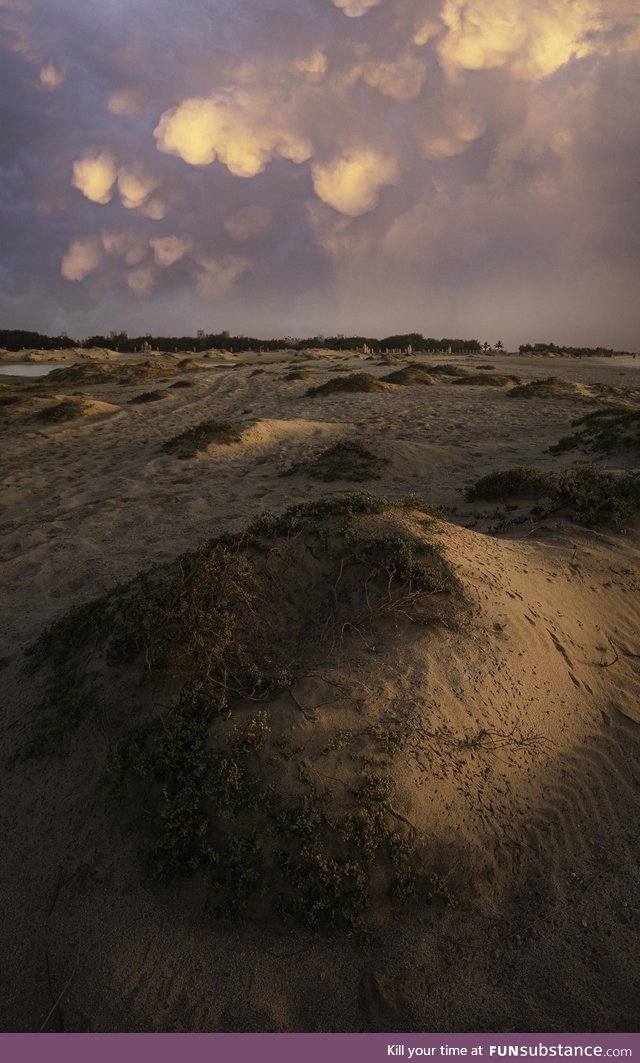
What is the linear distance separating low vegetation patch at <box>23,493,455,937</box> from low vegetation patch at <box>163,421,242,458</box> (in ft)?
26.9

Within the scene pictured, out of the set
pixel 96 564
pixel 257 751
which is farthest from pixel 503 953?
pixel 96 564

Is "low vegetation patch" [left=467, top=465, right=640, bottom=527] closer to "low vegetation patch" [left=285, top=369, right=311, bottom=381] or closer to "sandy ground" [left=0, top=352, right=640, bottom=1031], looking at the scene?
"sandy ground" [left=0, top=352, right=640, bottom=1031]

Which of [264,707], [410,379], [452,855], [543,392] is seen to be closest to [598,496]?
[452,855]

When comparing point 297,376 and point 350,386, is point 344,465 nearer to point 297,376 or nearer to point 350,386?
point 350,386

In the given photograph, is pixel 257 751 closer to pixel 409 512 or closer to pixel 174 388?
pixel 409 512

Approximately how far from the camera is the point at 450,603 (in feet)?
14.3

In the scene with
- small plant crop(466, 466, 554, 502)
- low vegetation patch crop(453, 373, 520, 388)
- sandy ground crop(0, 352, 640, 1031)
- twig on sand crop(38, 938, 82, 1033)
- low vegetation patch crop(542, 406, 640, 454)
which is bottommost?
twig on sand crop(38, 938, 82, 1033)

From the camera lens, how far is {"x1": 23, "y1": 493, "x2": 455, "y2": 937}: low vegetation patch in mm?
2805

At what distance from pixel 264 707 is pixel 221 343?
8033 cm

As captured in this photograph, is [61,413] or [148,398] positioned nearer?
[61,413]

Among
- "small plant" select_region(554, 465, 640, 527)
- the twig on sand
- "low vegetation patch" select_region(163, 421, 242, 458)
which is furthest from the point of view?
"low vegetation patch" select_region(163, 421, 242, 458)

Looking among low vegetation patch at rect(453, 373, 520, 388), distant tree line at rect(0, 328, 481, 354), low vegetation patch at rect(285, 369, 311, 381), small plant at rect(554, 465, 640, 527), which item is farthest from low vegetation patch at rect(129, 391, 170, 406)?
distant tree line at rect(0, 328, 481, 354)

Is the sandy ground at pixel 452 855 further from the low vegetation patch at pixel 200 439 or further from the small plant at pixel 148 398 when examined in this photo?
the small plant at pixel 148 398

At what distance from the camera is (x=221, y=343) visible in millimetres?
76062
